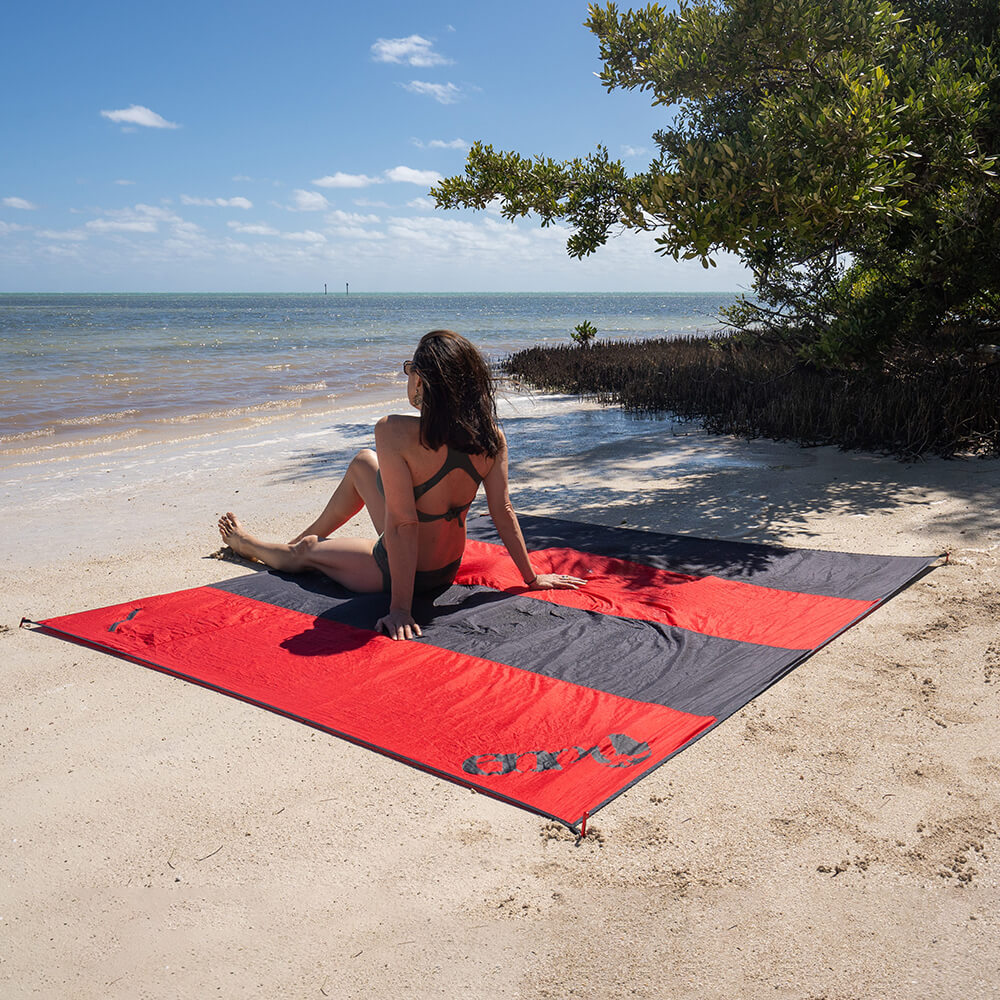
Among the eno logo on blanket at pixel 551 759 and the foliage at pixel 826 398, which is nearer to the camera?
the eno logo on blanket at pixel 551 759

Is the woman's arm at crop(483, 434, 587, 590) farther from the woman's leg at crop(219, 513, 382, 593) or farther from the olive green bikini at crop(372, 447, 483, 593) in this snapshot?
the woman's leg at crop(219, 513, 382, 593)

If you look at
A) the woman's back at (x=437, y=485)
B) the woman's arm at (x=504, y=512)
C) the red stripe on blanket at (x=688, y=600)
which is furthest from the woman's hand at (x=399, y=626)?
the red stripe on blanket at (x=688, y=600)

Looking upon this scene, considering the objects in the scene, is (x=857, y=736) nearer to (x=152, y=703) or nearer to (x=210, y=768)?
(x=210, y=768)

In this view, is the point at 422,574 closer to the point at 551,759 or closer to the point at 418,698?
the point at 418,698

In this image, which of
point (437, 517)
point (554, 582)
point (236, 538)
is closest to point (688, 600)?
point (554, 582)

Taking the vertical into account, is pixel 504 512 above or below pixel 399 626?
above

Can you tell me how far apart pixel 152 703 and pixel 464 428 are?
1.69 meters

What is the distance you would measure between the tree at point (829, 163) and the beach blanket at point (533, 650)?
2127mm

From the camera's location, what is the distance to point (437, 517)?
3.96 metres

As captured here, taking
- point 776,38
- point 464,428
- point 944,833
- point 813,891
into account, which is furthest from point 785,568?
point 776,38

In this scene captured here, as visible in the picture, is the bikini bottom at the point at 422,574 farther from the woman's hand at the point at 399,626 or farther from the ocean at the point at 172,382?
the ocean at the point at 172,382

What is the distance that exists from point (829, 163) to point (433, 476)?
306cm

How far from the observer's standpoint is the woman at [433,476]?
369 centimetres

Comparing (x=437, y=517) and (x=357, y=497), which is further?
(x=357, y=497)
